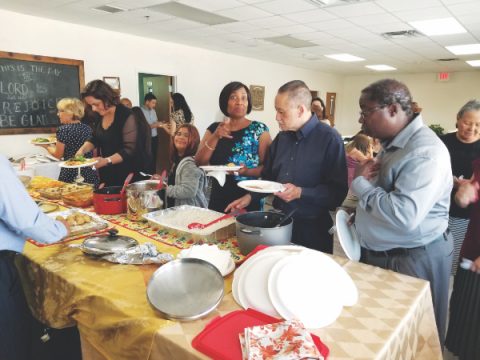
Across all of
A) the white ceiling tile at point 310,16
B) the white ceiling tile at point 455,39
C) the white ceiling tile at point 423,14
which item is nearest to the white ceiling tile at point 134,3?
the white ceiling tile at point 310,16

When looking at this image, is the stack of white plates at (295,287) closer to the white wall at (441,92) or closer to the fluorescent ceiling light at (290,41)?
the fluorescent ceiling light at (290,41)

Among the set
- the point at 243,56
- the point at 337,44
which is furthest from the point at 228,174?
the point at 243,56

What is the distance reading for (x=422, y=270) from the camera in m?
1.42

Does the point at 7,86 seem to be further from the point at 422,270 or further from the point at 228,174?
the point at 422,270

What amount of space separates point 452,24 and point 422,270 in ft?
15.5

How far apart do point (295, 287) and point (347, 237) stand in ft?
1.96

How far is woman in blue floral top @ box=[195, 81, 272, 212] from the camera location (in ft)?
7.18

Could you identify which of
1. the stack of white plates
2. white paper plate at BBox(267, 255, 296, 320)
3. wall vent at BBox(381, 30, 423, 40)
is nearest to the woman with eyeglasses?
the stack of white plates

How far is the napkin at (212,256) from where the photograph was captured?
Result: 1214mm

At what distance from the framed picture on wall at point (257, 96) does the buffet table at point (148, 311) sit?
7390mm

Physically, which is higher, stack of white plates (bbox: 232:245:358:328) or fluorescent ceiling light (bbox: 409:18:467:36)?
fluorescent ceiling light (bbox: 409:18:467:36)

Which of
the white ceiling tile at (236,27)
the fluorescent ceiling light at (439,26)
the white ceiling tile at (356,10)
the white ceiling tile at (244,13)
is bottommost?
the white ceiling tile at (244,13)

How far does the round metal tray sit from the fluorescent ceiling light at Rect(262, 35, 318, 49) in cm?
537

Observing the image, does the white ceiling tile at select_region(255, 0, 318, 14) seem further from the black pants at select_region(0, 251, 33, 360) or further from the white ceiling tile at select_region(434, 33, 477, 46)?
the black pants at select_region(0, 251, 33, 360)
